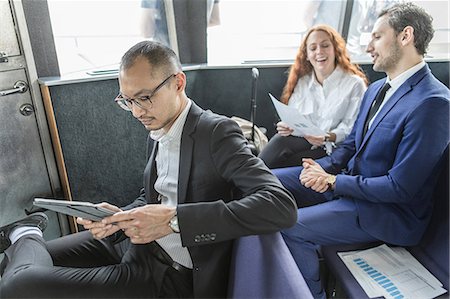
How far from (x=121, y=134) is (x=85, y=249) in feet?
3.43

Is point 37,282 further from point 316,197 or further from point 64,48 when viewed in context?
point 64,48

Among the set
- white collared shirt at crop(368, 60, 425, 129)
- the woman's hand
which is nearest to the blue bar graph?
white collared shirt at crop(368, 60, 425, 129)

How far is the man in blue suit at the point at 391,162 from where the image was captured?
1199 mm

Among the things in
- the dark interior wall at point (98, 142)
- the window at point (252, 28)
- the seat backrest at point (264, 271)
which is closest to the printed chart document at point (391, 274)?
the seat backrest at point (264, 271)

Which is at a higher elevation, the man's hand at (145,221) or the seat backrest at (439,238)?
the man's hand at (145,221)

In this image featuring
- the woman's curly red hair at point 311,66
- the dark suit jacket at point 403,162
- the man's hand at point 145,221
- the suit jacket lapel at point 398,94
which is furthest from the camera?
the woman's curly red hair at point 311,66

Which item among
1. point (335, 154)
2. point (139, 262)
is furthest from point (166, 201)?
point (335, 154)

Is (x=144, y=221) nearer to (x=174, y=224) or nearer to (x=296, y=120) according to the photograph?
(x=174, y=224)

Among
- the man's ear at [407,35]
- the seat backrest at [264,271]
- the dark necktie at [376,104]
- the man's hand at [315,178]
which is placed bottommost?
the man's hand at [315,178]

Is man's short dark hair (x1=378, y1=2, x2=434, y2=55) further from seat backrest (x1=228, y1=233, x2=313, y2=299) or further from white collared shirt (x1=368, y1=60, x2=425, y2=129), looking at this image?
seat backrest (x1=228, y1=233, x2=313, y2=299)

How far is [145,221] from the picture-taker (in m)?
0.90

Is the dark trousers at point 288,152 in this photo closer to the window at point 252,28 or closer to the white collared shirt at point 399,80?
the white collared shirt at point 399,80

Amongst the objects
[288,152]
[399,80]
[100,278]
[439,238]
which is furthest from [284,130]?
[100,278]

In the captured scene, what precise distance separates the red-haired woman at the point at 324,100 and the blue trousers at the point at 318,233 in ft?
2.10
